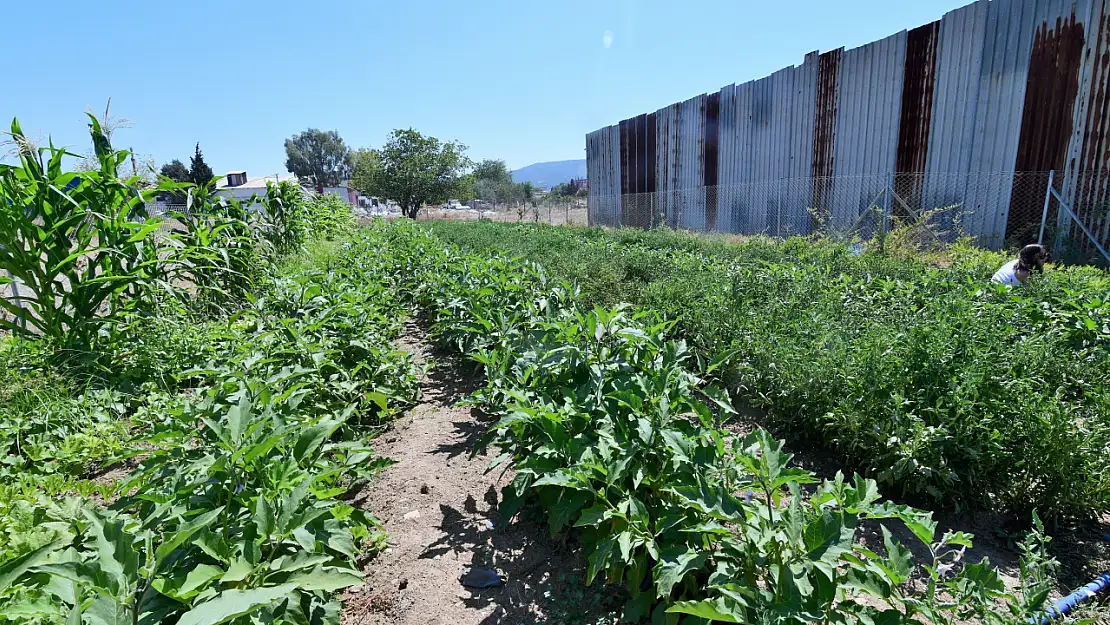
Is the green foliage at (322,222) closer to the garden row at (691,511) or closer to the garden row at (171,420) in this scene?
the garden row at (171,420)

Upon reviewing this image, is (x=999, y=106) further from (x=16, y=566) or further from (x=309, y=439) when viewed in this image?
(x=16, y=566)

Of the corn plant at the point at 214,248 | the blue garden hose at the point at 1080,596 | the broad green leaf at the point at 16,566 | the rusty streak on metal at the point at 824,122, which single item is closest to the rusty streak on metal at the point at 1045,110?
the rusty streak on metal at the point at 824,122

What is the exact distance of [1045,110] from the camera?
993cm

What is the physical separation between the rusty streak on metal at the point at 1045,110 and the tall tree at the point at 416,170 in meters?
39.4

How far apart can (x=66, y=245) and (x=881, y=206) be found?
555 inches

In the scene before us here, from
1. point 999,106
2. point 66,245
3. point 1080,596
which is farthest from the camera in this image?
point 999,106

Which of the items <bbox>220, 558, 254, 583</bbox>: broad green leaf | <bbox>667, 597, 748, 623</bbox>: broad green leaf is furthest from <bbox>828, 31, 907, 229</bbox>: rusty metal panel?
<bbox>220, 558, 254, 583</bbox>: broad green leaf

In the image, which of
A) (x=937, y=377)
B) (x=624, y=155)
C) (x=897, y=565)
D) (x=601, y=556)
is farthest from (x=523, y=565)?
(x=624, y=155)

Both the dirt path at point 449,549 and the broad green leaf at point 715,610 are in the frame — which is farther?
the dirt path at point 449,549

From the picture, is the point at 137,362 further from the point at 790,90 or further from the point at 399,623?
the point at 790,90

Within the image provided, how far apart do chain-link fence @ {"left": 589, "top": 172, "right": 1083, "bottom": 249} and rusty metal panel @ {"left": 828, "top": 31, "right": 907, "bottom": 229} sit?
0.04 metres

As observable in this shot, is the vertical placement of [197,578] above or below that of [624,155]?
below

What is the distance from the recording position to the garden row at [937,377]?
8.59 feet

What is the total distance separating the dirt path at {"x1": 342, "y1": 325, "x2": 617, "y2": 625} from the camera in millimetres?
2221
